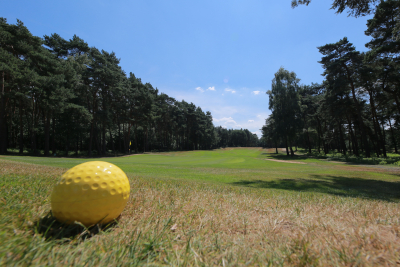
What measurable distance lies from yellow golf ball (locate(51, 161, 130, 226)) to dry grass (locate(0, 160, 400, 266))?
0.26 metres

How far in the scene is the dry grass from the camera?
5.48 ft

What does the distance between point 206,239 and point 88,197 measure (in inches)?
Answer: 63.0

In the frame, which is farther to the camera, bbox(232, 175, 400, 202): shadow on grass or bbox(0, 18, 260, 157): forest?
bbox(0, 18, 260, 157): forest

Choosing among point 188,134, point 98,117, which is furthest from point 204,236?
point 188,134

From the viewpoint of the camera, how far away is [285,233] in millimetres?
2369

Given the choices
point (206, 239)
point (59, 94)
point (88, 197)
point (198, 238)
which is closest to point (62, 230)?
point (88, 197)

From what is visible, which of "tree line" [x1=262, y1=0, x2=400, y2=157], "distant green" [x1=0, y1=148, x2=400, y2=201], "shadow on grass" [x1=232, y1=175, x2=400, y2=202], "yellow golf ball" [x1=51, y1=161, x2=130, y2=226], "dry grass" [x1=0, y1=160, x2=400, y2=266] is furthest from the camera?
"tree line" [x1=262, y1=0, x2=400, y2=157]

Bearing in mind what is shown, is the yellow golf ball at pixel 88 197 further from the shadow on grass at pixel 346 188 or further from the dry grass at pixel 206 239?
the shadow on grass at pixel 346 188

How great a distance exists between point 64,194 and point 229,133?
477 feet

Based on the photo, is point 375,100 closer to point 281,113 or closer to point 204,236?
point 281,113

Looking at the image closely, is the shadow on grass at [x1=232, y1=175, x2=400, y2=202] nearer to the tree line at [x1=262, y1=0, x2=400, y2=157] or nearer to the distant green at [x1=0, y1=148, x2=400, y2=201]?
the distant green at [x1=0, y1=148, x2=400, y2=201]

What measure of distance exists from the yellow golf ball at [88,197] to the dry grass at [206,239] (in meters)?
0.26

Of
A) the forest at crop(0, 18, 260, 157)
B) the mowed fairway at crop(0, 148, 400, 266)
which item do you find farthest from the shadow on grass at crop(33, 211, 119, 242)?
the forest at crop(0, 18, 260, 157)

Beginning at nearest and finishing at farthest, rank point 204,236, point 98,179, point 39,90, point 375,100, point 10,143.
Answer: point 204,236 < point 98,179 < point 39,90 < point 375,100 < point 10,143
